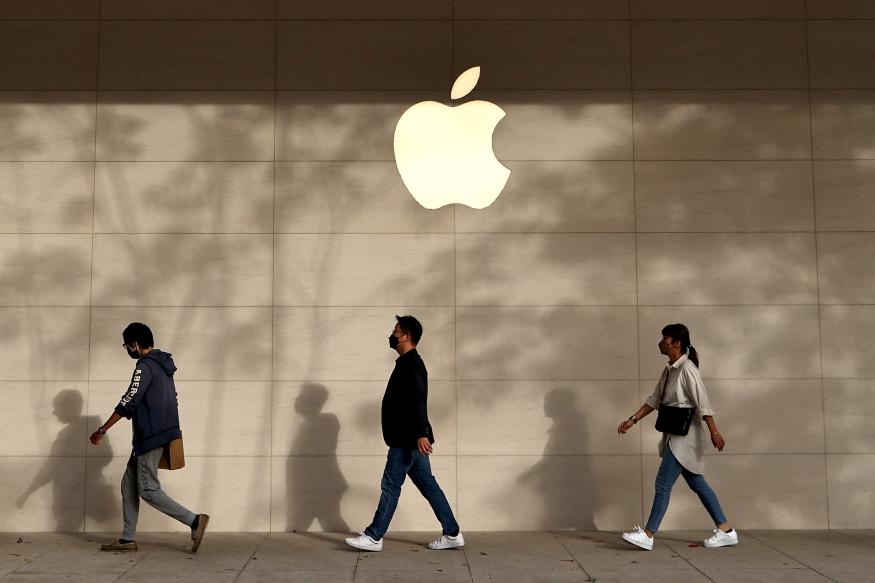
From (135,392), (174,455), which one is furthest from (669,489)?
(135,392)

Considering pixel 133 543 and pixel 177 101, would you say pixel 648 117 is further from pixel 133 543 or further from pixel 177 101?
pixel 133 543

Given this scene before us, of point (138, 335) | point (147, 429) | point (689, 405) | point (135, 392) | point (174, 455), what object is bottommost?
point (174, 455)

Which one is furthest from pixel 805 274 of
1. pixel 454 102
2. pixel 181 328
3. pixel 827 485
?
pixel 181 328

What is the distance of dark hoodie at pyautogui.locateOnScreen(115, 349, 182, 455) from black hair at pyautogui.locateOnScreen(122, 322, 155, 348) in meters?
0.10

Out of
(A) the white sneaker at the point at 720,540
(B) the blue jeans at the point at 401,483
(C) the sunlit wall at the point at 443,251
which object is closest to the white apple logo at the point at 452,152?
(C) the sunlit wall at the point at 443,251

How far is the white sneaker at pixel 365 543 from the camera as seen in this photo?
21.8ft

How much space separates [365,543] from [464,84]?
408 centimetres

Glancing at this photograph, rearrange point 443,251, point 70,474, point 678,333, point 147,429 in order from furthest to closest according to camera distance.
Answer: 1. point 443,251
2. point 70,474
3. point 678,333
4. point 147,429

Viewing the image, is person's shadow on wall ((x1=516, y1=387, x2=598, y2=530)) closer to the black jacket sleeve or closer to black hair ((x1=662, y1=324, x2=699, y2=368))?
black hair ((x1=662, y1=324, x2=699, y2=368))

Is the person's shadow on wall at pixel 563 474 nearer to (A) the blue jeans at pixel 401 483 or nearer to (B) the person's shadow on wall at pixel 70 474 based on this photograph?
(A) the blue jeans at pixel 401 483

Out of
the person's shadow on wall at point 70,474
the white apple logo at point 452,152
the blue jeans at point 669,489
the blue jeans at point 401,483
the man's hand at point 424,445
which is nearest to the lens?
the man's hand at point 424,445

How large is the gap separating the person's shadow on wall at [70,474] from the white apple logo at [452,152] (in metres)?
3.50

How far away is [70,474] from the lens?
7582 mm

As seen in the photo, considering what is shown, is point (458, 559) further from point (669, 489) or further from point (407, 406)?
point (669, 489)
